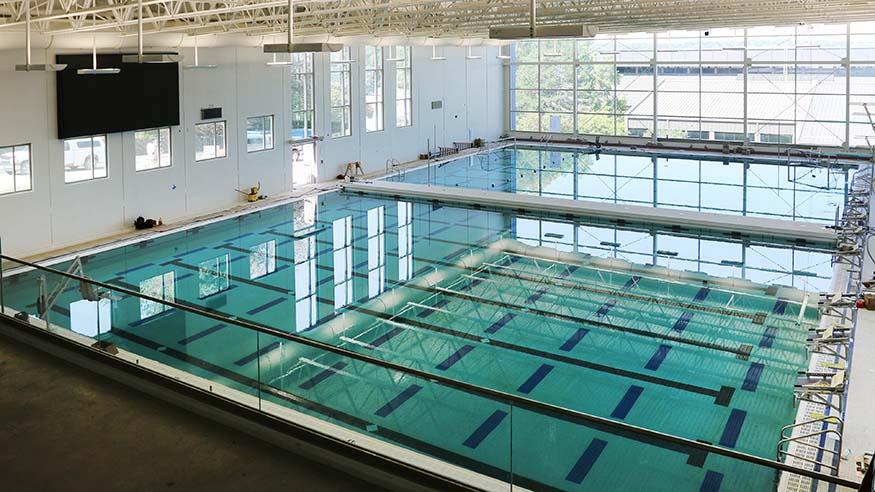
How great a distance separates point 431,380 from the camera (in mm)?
4652

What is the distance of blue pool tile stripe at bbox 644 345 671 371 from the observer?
946 centimetres

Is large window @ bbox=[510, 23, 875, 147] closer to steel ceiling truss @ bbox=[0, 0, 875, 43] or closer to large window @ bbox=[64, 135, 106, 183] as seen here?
steel ceiling truss @ bbox=[0, 0, 875, 43]

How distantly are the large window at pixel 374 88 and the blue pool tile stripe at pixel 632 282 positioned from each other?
40.9 feet

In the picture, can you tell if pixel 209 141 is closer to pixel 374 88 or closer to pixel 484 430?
pixel 374 88

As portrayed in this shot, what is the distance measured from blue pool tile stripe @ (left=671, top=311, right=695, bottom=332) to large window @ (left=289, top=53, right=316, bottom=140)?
12.3 m

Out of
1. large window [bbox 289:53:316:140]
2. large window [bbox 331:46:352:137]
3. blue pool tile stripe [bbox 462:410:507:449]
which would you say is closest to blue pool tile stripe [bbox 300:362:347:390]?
blue pool tile stripe [bbox 462:410:507:449]

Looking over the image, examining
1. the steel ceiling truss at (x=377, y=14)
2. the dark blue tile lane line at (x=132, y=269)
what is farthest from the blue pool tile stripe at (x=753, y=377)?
the dark blue tile lane line at (x=132, y=269)

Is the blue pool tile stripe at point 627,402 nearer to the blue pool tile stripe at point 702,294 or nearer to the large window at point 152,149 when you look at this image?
the blue pool tile stripe at point 702,294

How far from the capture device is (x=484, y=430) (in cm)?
542

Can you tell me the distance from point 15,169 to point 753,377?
12.5 m

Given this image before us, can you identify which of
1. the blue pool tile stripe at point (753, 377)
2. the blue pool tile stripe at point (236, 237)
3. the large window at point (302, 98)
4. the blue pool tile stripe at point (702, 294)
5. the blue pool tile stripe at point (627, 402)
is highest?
the large window at point (302, 98)

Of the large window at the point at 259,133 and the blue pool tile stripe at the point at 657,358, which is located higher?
the large window at the point at 259,133

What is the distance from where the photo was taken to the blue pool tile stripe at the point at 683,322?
10719mm

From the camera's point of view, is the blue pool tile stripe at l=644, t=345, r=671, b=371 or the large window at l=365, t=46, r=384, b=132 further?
the large window at l=365, t=46, r=384, b=132
